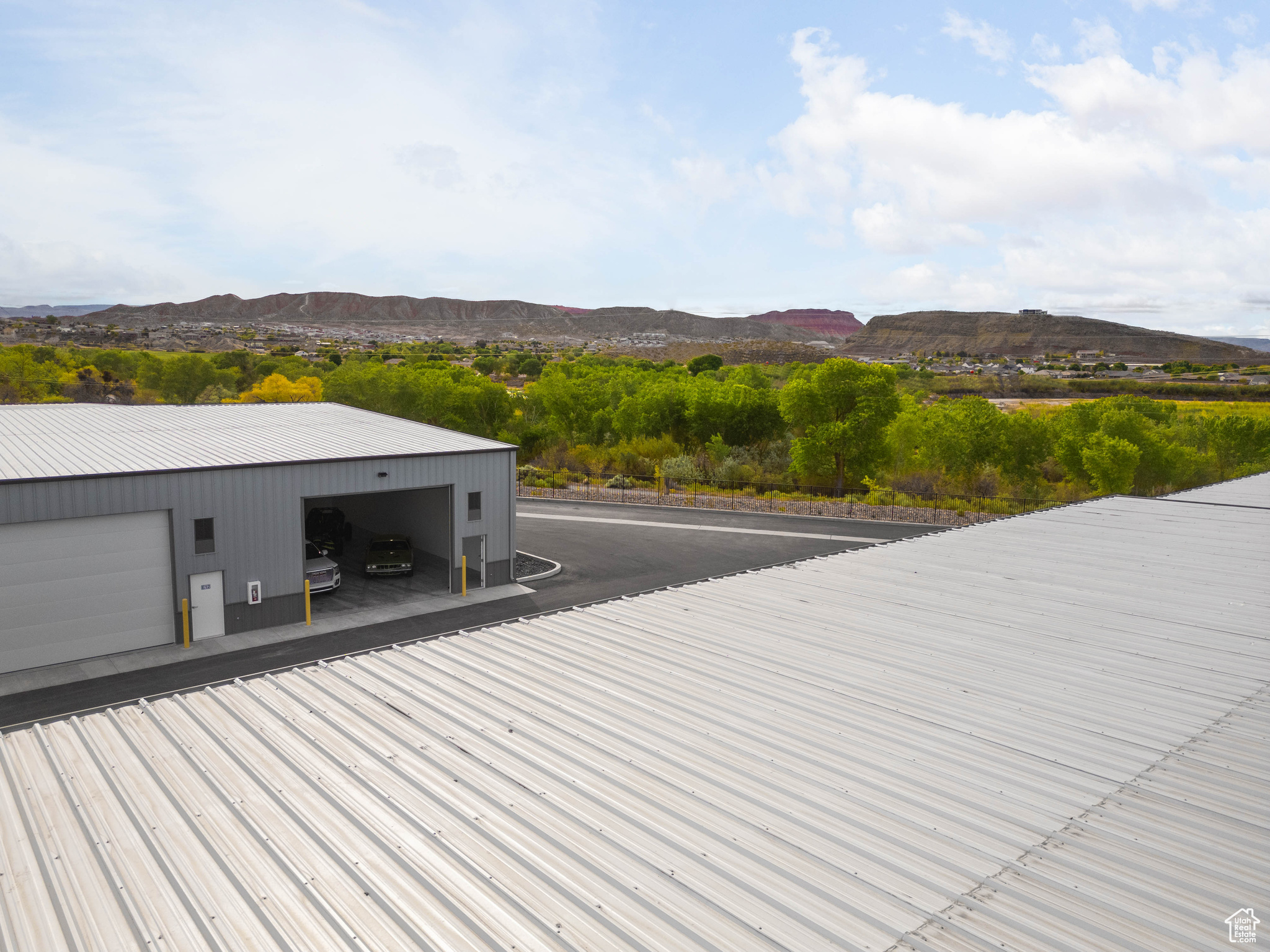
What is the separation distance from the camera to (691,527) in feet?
102

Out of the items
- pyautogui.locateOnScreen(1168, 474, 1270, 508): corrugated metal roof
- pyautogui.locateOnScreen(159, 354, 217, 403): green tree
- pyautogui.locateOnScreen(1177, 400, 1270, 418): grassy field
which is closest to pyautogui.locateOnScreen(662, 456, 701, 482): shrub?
pyautogui.locateOnScreen(1168, 474, 1270, 508): corrugated metal roof

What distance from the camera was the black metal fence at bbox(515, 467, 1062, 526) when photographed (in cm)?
3378

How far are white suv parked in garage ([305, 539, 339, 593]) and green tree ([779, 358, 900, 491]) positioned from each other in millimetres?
28965

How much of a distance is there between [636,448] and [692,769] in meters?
43.3

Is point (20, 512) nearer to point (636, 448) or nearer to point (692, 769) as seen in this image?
point (692, 769)

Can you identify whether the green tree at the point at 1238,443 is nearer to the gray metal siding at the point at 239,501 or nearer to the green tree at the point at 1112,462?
the green tree at the point at 1112,462

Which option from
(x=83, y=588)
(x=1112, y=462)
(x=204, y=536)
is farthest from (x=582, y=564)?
(x=1112, y=462)

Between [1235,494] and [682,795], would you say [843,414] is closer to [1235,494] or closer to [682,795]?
[1235,494]

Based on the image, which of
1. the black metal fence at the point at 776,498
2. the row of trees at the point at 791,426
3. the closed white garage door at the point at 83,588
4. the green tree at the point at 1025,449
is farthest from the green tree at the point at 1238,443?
the closed white garage door at the point at 83,588

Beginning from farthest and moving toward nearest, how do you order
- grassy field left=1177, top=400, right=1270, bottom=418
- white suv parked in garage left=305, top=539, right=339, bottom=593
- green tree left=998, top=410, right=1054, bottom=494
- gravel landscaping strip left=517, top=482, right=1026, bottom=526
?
1. grassy field left=1177, top=400, right=1270, bottom=418
2. green tree left=998, top=410, right=1054, bottom=494
3. gravel landscaping strip left=517, top=482, right=1026, bottom=526
4. white suv parked in garage left=305, top=539, right=339, bottom=593

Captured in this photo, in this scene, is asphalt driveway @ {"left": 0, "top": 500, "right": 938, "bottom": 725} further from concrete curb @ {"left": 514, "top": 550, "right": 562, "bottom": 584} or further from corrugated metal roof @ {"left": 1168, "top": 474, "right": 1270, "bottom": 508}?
corrugated metal roof @ {"left": 1168, "top": 474, "right": 1270, "bottom": 508}

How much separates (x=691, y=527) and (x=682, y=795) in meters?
25.2

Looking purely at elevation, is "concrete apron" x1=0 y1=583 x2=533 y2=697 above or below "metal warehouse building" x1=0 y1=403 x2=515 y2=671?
below

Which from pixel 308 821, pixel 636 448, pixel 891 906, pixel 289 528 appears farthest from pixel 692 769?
pixel 636 448
